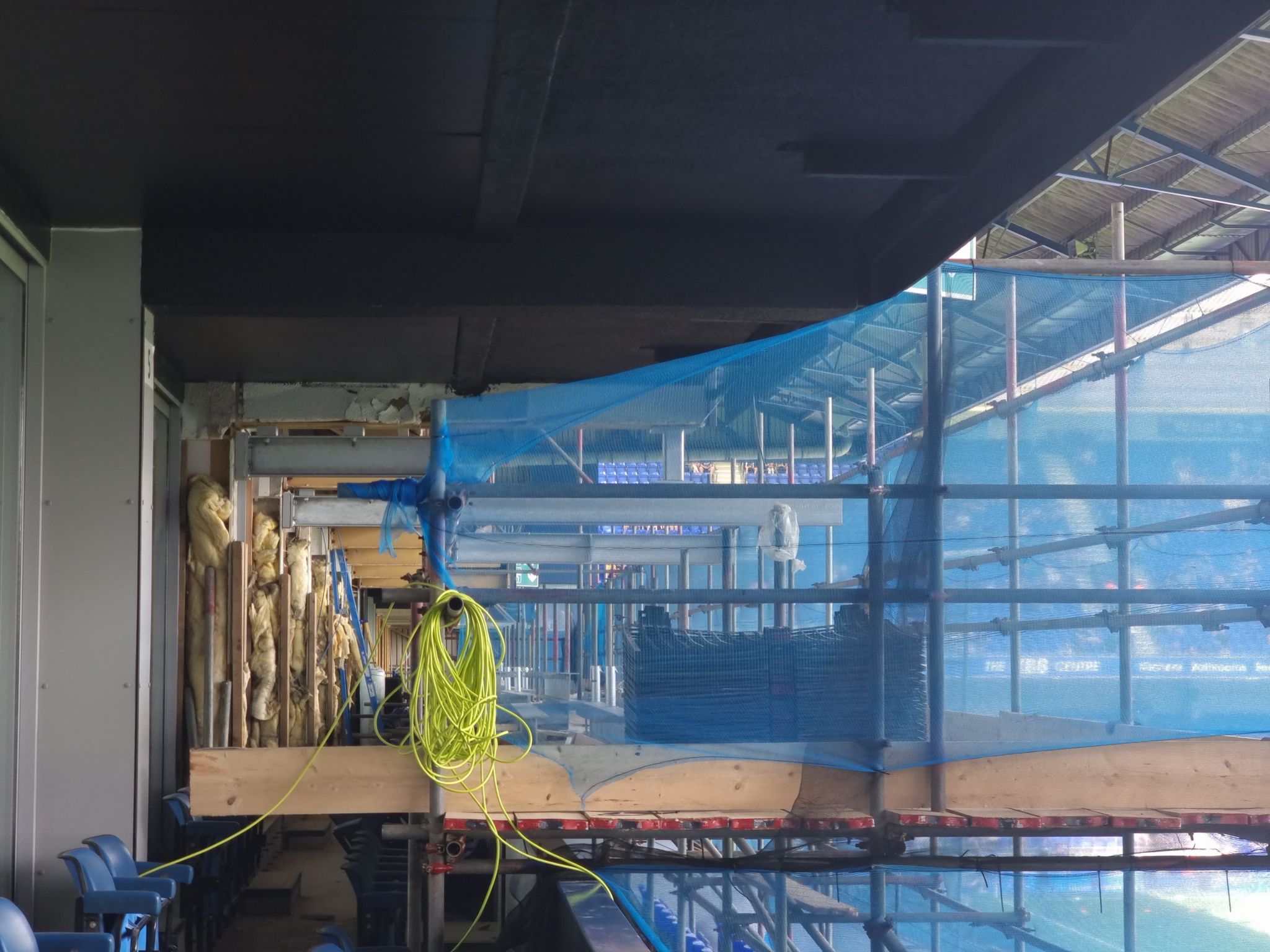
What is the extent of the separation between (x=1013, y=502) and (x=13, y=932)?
11.2 ft

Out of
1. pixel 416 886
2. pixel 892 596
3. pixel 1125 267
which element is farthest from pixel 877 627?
pixel 1125 267

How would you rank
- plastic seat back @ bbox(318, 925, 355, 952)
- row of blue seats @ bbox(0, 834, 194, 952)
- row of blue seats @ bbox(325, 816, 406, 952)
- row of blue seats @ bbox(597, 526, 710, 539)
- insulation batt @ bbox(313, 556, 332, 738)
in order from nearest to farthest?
row of blue seats @ bbox(0, 834, 194, 952)
plastic seat back @ bbox(318, 925, 355, 952)
row of blue seats @ bbox(597, 526, 710, 539)
row of blue seats @ bbox(325, 816, 406, 952)
insulation batt @ bbox(313, 556, 332, 738)

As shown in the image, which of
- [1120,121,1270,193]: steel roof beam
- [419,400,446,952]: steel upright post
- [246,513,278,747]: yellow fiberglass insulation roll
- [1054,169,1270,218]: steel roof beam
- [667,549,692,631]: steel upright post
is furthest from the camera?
[1054,169,1270,218]: steel roof beam

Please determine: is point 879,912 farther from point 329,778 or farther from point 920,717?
point 329,778

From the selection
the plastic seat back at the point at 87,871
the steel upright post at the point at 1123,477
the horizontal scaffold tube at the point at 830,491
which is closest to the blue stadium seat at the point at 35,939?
the plastic seat back at the point at 87,871

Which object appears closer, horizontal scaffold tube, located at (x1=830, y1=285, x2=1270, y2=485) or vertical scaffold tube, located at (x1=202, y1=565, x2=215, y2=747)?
horizontal scaffold tube, located at (x1=830, y1=285, x2=1270, y2=485)

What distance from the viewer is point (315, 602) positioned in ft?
38.5

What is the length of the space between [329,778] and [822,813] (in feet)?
5.93

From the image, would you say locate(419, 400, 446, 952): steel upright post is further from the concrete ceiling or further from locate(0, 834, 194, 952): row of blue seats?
locate(0, 834, 194, 952): row of blue seats

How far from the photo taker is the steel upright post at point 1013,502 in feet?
14.9

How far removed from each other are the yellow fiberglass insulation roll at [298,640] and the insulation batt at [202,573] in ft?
5.28

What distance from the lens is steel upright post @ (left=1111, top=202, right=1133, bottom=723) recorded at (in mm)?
4512

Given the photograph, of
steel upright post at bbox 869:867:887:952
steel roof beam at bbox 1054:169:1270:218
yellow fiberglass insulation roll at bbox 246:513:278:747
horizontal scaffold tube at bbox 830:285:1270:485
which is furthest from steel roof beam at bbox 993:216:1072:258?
steel upright post at bbox 869:867:887:952

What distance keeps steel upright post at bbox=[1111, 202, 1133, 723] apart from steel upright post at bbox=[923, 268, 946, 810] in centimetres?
62
